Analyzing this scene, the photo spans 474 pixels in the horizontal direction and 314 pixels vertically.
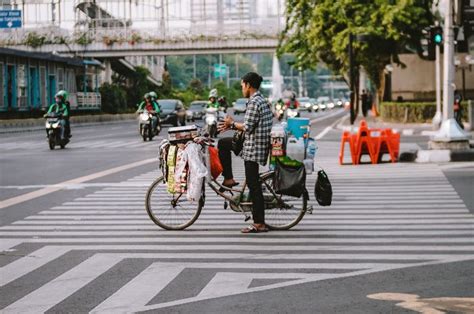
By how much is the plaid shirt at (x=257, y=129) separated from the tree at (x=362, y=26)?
106ft

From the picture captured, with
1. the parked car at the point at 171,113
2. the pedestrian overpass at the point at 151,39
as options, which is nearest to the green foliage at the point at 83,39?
the pedestrian overpass at the point at 151,39

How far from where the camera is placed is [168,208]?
11.8m

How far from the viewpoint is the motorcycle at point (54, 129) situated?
3100cm

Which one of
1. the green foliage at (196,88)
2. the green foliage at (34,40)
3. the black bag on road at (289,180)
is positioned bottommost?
the black bag on road at (289,180)

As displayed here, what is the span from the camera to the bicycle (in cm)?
1158

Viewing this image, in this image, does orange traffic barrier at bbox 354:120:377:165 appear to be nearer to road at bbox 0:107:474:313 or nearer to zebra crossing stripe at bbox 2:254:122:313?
road at bbox 0:107:474:313

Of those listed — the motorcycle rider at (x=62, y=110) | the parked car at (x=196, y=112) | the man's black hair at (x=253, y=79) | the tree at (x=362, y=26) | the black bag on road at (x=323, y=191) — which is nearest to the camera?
the man's black hair at (x=253, y=79)

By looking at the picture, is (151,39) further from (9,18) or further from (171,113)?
(9,18)

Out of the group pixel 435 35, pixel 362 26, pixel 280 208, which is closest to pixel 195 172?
pixel 280 208

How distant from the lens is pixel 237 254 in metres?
9.88

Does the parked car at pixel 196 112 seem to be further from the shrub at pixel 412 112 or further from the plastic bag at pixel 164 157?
the plastic bag at pixel 164 157

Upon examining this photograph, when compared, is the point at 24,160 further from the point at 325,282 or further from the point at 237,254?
the point at 325,282

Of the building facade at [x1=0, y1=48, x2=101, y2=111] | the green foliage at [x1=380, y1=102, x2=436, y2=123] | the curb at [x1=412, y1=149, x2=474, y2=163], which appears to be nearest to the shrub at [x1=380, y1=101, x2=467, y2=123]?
the green foliage at [x1=380, y1=102, x2=436, y2=123]

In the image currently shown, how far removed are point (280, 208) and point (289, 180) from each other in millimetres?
363
